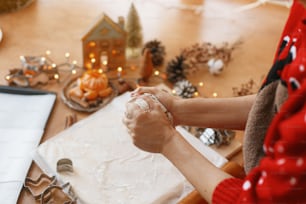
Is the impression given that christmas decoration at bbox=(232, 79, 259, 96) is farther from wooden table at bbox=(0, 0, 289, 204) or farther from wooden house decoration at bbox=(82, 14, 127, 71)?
wooden house decoration at bbox=(82, 14, 127, 71)

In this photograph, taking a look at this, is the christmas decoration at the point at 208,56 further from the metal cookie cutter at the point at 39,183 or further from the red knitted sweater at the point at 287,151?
the red knitted sweater at the point at 287,151

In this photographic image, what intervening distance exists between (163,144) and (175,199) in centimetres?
23

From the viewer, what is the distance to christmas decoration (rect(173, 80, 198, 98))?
1191 millimetres

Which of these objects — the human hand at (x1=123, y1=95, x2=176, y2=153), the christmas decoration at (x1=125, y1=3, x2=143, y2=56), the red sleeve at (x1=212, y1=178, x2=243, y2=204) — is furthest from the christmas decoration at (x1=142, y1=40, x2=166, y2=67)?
the red sleeve at (x1=212, y1=178, x2=243, y2=204)

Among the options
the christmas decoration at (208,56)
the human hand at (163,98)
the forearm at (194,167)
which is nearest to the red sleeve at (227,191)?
the forearm at (194,167)

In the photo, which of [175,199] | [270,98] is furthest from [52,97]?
[270,98]

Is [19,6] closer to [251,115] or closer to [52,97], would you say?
[52,97]

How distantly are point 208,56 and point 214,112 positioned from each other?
1.80 ft

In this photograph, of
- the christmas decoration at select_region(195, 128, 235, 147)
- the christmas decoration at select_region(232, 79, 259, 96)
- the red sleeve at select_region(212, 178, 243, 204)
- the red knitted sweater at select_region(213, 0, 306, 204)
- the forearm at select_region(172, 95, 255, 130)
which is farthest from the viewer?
the christmas decoration at select_region(232, 79, 259, 96)

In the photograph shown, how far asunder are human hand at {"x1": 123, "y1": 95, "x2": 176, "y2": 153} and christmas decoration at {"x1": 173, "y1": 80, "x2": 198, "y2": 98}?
0.42 metres

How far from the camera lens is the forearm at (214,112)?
0.84m

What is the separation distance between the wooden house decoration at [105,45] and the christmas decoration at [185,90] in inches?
8.1

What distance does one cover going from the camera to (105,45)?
1.26 m

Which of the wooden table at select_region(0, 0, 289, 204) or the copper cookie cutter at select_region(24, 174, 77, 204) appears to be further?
the wooden table at select_region(0, 0, 289, 204)
